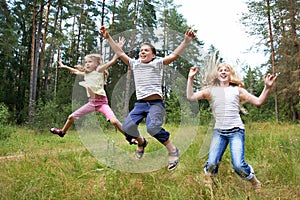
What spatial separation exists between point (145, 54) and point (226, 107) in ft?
3.98

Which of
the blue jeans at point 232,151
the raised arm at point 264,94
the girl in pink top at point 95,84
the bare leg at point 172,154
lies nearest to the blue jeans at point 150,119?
the bare leg at point 172,154

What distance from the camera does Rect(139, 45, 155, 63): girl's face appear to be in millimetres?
3943

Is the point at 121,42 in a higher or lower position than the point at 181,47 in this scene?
higher

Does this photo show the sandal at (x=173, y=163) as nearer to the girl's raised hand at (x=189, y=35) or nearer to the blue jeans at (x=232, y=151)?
the blue jeans at (x=232, y=151)

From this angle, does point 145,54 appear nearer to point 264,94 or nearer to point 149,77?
point 149,77

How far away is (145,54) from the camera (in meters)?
3.94

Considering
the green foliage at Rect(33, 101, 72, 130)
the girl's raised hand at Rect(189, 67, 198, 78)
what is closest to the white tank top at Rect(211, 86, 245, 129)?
the girl's raised hand at Rect(189, 67, 198, 78)

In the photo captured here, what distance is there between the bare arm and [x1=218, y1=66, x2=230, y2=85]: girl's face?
0.80ft

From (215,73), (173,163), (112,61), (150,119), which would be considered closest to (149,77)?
(150,119)

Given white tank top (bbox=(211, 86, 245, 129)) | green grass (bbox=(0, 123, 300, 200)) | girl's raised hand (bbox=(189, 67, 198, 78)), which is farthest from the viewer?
white tank top (bbox=(211, 86, 245, 129))

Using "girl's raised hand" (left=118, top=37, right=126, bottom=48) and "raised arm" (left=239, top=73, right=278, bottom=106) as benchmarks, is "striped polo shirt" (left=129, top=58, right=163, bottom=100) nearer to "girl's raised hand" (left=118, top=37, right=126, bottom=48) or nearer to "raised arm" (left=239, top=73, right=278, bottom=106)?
"girl's raised hand" (left=118, top=37, right=126, bottom=48)

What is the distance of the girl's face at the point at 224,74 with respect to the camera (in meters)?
4.06

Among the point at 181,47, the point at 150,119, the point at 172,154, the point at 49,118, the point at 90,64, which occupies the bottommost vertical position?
the point at 172,154

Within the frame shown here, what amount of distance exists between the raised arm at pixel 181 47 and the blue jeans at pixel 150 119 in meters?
0.55
